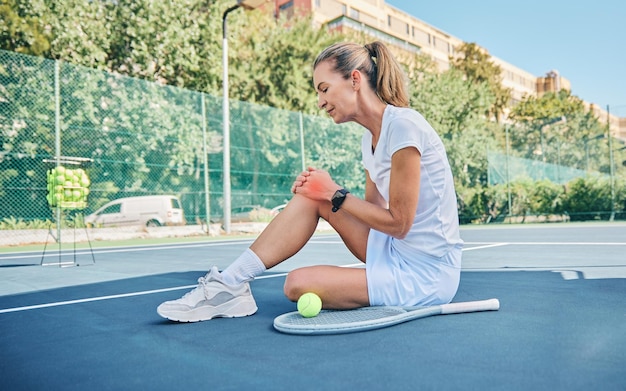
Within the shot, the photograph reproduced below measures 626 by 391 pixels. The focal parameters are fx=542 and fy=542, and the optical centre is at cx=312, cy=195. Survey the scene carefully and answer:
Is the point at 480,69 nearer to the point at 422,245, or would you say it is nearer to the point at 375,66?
the point at 375,66

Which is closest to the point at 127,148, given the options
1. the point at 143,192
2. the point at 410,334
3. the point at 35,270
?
the point at 143,192

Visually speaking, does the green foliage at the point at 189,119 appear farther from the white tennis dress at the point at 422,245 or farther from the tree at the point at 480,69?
the tree at the point at 480,69

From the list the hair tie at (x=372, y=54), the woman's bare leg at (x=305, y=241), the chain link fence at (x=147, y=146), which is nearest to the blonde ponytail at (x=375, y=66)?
the hair tie at (x=372, y=54)

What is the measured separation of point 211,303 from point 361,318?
728 millimetres

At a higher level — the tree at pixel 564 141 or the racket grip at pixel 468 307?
the tree at pixel 564 141

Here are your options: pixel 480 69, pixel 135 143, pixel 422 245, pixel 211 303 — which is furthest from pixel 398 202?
pixel 480 69

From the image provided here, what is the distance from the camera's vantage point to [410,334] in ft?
6.79

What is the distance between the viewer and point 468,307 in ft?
8.09

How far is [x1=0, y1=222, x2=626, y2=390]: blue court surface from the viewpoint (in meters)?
1.55

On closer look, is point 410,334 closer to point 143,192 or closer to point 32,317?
point 32,317

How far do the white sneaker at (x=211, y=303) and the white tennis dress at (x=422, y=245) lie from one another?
0.63 meters

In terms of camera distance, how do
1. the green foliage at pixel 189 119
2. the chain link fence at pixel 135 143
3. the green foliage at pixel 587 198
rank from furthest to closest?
the green foliage at pixel 587 198
the green foliage at pixel 189 119
the chain link fence at pixel 135 143

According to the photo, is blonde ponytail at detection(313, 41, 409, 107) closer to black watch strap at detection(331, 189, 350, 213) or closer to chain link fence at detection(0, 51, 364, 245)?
black watch strap at detection(331, 189, 350, 213)

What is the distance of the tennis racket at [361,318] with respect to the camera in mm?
2121
